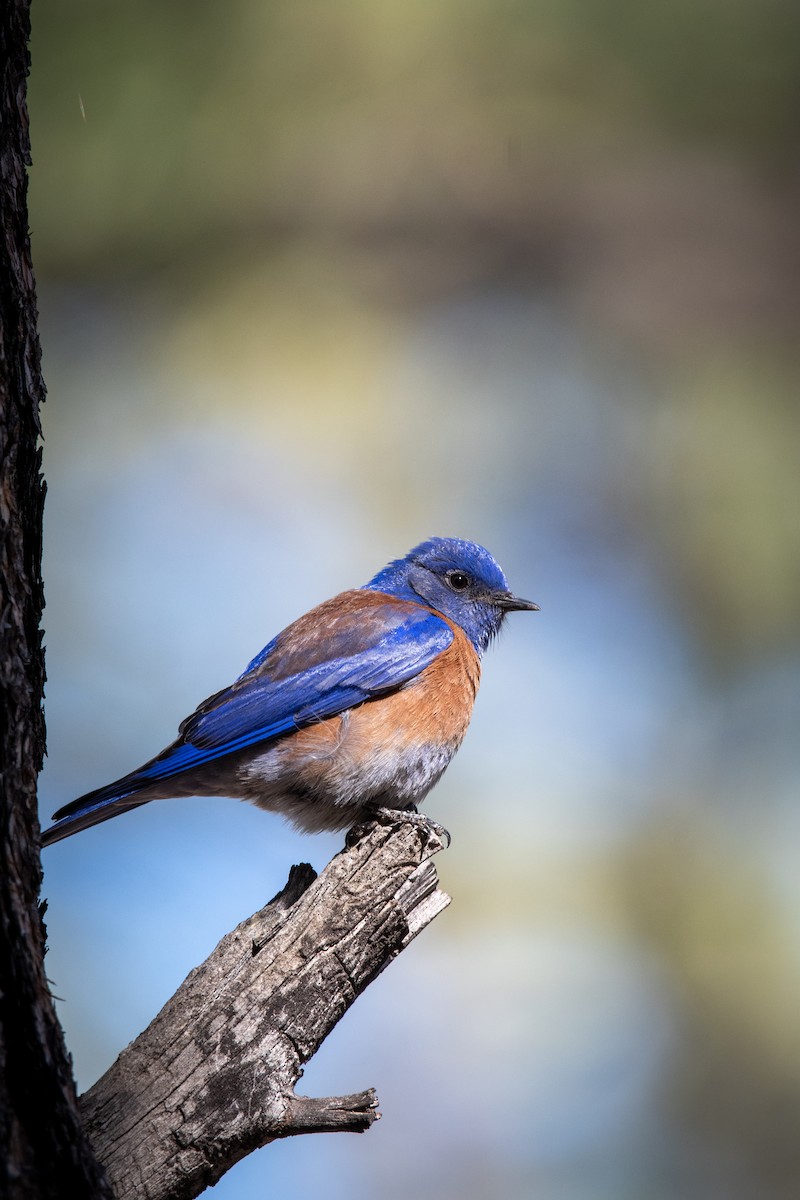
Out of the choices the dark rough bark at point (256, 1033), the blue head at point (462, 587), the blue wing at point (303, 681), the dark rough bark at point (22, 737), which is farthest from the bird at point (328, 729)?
the dark rough bark at point (22, 737)

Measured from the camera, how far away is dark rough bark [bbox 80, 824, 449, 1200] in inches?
103

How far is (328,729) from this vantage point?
421cm

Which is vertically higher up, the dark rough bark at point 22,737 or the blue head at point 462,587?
the blue head at point 462,587

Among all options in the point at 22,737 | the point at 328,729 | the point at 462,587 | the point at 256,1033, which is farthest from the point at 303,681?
the point at 22,737

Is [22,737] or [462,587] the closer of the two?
[22,737]

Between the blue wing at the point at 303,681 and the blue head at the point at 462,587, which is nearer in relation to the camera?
the blue wing at the point at 303,681

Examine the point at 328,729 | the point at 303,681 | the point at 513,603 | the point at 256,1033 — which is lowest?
the point at 256,1033

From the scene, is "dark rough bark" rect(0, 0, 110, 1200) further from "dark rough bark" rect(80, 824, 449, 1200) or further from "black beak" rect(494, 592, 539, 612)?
"black beak" rect(494, 592, 539, 612)

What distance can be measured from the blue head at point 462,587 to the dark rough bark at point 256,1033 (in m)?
2.11

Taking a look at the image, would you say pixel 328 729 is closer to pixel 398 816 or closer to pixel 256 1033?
pixel 398 816

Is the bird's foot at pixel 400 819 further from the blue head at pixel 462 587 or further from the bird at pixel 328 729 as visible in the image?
the blue head at pixel 462 587

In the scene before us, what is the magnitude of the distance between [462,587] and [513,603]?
0.78ft

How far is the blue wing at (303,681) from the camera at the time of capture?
13.8 ft

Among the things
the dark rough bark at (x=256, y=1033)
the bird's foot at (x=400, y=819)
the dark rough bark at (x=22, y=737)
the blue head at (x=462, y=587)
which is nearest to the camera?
the dark rough bark at (x=22, y=737)
